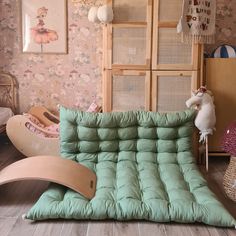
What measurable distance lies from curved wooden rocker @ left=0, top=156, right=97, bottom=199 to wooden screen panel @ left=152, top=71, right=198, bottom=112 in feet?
3.77

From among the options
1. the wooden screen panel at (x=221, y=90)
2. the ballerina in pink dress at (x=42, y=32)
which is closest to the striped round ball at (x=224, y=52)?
the wooden screen panel at (x=221, y=90)

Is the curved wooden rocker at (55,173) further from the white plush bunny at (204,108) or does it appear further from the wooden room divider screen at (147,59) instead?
the white plush bunny at (204,108)

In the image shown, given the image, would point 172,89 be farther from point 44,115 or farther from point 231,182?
point 44,115

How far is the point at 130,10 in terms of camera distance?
143 inches

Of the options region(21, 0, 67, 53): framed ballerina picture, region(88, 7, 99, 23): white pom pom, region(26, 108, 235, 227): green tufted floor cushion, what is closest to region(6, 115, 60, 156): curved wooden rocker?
region(26, 108, 235, 227): green tufted floor cushion

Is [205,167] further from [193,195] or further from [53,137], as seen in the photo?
[53,137]

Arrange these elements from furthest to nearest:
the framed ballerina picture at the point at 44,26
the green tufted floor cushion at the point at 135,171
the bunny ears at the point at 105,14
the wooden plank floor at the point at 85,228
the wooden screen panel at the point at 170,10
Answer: the framed ballerina picture at the point at 44,26
the wooden screen panel at the point at 170,10
the bunny ears at the point at 105,14
the green tufted floor cushion at the point at 135,171
the wooden plank floor at the point at 85,228

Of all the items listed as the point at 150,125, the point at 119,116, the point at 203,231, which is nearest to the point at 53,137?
the point at 119,116

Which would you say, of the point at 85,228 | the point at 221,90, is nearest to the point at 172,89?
the point at 221,90

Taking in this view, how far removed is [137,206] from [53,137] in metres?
1.59

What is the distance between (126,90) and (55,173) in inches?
52.5

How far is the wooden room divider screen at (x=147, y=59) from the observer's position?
3.65 m

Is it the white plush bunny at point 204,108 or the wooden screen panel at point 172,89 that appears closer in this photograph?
the white plush bunny at point 204,108

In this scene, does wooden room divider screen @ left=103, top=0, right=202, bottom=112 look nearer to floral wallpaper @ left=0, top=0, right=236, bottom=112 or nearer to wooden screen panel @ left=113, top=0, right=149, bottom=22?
wooden screen panel @ left=113, top=0, right=149, bottom=22
